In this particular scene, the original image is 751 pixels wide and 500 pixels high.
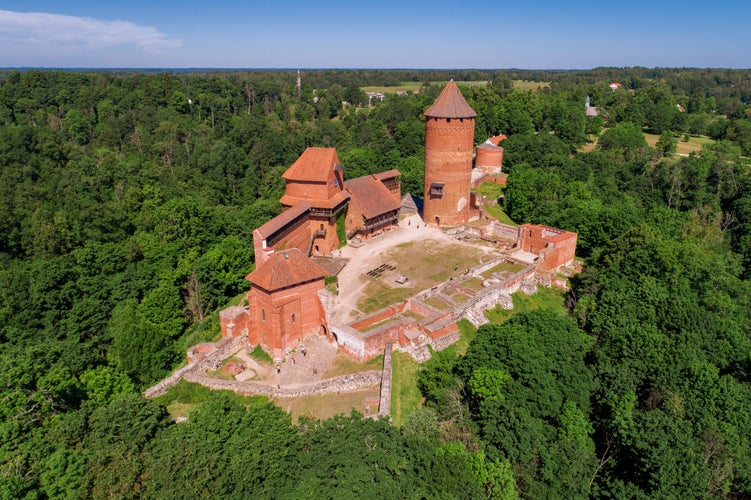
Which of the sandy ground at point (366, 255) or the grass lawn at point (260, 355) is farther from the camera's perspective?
the sandy ground at point (366, 255)

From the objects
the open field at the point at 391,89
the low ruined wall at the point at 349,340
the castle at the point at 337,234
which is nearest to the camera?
the low ruined wall at the point at 349,340

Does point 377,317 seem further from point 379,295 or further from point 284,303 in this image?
point 284,303

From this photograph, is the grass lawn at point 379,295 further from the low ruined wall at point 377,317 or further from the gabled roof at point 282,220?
the gabled roof at point 282,220

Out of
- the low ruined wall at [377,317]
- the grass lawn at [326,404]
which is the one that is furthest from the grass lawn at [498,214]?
the grass lawn at [326,404]

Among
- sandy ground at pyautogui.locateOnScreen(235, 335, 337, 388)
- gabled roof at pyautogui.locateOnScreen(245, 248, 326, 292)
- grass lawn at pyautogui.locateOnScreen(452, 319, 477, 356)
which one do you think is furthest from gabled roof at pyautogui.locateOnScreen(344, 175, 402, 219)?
sandy ground at pyautogui.locateOnScreen(235, 335, 337, 388)

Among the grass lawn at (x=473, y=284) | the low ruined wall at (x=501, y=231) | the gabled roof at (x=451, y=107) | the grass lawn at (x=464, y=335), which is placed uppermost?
the gabled roof at (x=451, y=107)

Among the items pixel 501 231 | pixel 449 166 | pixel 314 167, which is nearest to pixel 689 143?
pixel 501 231
